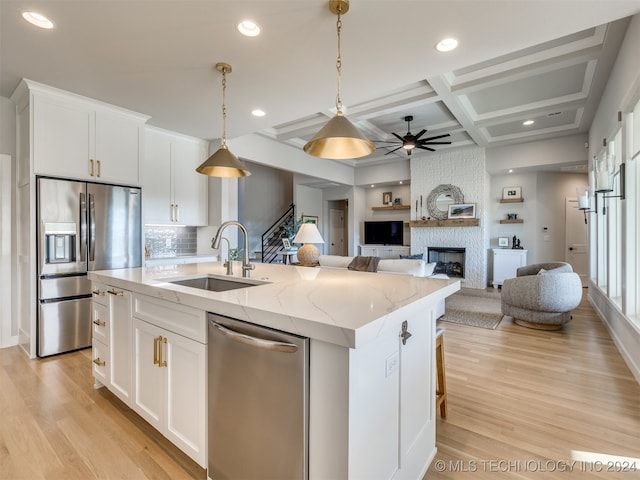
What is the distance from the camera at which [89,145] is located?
3.44 meters

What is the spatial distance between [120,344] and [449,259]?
7.14 m

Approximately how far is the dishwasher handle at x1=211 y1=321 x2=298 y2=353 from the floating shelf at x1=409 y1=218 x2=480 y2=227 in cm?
681

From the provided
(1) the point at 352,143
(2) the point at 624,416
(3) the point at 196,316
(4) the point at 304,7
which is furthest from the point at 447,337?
(4) the point at 304,7

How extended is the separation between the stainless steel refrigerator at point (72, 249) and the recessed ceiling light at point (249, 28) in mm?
2419

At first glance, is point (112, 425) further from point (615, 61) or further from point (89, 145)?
point (615, 61)

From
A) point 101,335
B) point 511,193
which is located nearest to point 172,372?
point 101,335

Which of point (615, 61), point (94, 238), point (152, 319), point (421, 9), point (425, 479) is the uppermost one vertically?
point (615, 61)

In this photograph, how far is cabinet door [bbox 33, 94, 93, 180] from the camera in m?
3.09

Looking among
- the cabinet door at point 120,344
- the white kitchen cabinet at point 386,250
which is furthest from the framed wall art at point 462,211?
the cabinet door at point 120,344

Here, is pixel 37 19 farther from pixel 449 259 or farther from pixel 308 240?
pixel 449 259

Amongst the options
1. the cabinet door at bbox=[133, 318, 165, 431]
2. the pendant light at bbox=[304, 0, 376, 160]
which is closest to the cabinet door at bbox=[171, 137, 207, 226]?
the cabinet door at bbox=[133, 318, 165, 431]

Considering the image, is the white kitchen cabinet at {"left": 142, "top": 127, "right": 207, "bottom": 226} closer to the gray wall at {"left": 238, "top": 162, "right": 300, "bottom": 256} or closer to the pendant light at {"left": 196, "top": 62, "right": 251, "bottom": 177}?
the pendant light at {"left": 196, "top": 62, "right": 251, "bottom": 177}

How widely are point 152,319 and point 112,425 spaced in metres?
0.86

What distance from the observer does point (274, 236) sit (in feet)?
30.8
